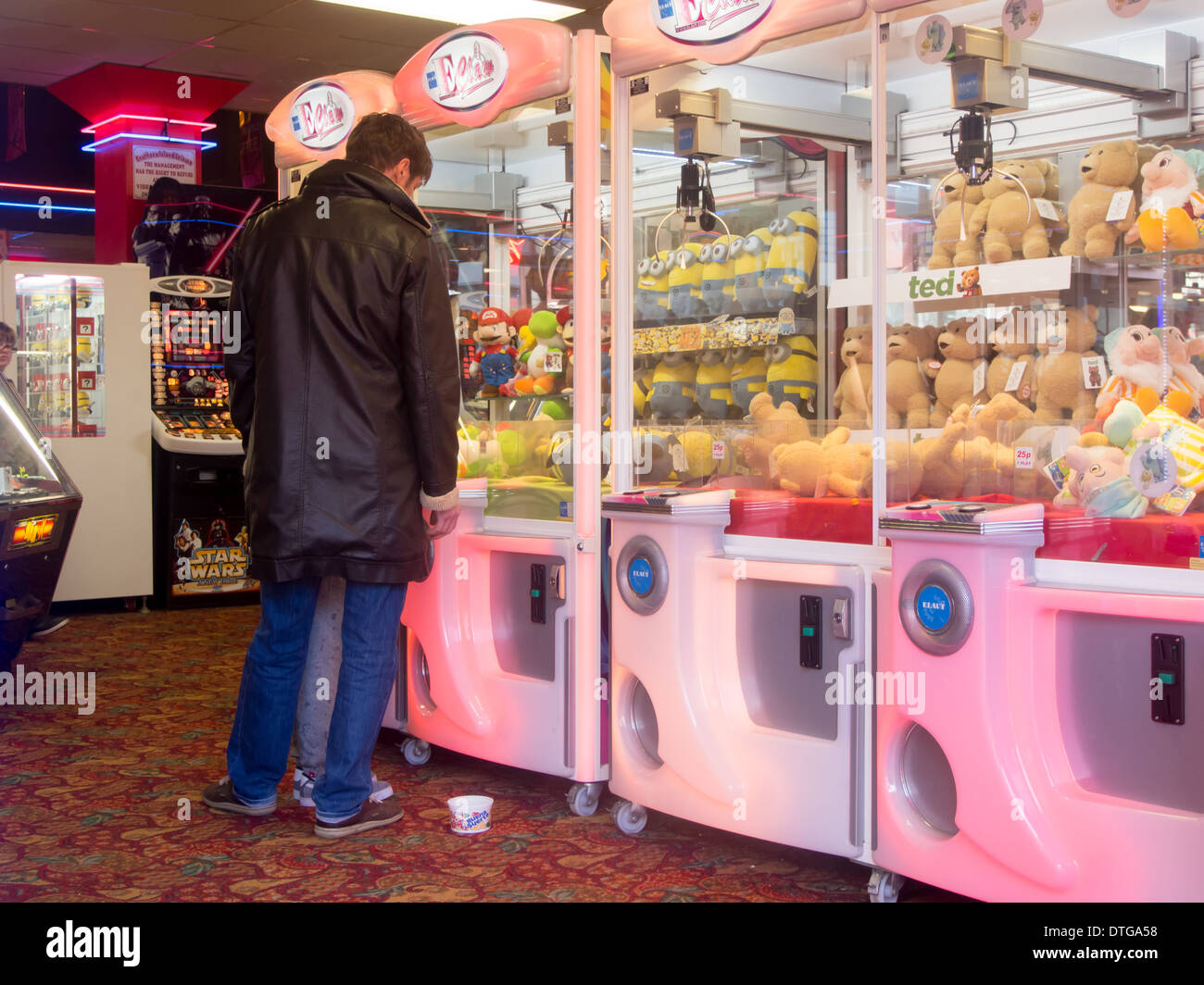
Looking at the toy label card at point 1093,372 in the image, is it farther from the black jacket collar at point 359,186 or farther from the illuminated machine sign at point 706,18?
the black jacket collar at point 359,186

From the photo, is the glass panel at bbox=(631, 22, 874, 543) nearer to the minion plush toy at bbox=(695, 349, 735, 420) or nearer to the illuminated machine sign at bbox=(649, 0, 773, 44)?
the minion plush toy at bbox=(695, 349, 735, 420)

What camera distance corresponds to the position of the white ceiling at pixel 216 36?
684 cm

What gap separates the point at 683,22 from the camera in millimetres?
2850

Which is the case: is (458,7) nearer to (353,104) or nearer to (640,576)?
(353,104)

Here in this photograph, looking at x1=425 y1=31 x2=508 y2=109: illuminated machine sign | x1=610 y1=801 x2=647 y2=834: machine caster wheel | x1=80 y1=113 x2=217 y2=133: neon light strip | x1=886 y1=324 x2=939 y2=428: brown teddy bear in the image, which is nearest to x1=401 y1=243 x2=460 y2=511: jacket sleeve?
x1=425 y1=31 x2=508 y2=109: illuminated machine sign

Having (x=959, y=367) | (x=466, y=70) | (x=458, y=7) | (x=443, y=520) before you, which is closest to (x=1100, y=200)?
(x=959, y=367)

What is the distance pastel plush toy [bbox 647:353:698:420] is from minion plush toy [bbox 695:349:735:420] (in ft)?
0.09

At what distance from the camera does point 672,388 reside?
3217 millimetres

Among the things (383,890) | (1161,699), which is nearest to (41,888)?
(383,890)

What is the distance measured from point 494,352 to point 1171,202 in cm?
197

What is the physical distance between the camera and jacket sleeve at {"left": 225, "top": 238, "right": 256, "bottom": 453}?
10.0 feet

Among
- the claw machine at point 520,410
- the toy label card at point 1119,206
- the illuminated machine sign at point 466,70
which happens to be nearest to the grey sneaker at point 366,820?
the claw machine at point 520,410

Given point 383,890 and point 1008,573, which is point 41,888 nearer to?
point 383,890

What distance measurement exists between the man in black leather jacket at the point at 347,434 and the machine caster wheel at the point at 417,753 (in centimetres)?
62
